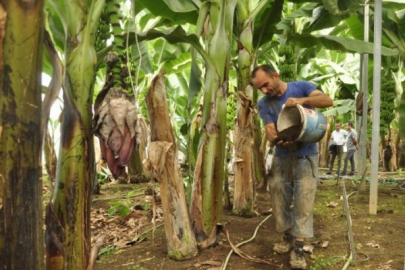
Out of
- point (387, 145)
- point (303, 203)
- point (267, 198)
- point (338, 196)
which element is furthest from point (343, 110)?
point (303, 203)

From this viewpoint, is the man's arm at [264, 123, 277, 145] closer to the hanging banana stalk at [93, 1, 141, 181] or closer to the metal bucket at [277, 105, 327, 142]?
the metal bucket at [277, 105, 327, 142]

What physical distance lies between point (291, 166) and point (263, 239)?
0.83 metres

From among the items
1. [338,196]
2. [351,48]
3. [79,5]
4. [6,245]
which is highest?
[351,48]

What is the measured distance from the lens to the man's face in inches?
128

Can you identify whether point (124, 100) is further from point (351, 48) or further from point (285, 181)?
point (351, 48)

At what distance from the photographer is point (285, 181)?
11.3ft

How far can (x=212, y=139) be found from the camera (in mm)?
3480

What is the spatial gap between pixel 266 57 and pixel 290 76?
105 inches

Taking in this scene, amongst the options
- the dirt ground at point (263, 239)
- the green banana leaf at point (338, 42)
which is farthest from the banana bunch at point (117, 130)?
the green banana leaf at point (338, 42)

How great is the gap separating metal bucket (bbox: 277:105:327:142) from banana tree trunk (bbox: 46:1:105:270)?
1570 millimetres

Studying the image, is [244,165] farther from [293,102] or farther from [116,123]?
[116,123]

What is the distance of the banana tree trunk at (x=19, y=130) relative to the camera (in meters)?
1.11

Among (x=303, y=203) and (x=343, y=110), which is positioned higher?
(x=343, y=110)

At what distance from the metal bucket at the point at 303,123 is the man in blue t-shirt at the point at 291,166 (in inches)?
3.3
